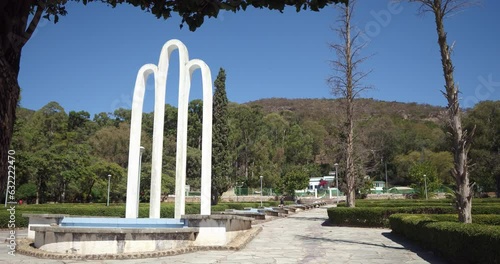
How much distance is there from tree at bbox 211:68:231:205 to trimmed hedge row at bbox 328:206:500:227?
19198 millimetres

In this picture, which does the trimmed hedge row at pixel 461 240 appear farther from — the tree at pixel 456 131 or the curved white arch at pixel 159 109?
the curved white arch at pixel 159 109

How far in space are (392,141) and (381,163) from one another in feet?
14.2

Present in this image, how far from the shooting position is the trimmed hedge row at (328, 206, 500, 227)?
54.1 ft

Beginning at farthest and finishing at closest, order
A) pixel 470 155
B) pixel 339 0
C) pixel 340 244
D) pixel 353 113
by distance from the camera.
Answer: pixel 470 155, pixel 353 113, pixel 340 244, pixel 339 0

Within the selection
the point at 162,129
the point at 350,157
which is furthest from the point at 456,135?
the point at 350,157

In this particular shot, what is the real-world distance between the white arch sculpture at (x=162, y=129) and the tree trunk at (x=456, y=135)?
22.1 feet

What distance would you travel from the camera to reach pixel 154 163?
13078 millimetres

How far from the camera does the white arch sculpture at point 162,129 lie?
12656 millimetres

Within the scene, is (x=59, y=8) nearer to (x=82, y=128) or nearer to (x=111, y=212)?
(x=111, y=212)

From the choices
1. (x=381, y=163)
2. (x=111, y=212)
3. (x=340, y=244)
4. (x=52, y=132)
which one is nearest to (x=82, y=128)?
(x=52, y=132)

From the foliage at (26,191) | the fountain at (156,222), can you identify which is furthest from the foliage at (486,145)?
the foliage at (26,191)

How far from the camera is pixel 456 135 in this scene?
933 cm

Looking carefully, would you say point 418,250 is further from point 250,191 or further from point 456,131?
point 250,191

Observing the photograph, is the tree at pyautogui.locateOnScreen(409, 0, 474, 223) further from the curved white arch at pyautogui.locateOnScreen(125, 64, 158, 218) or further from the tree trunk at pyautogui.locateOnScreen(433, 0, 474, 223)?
the curved white arch at pyautogui.locateOnScreen(125, 64, 158, 218)
